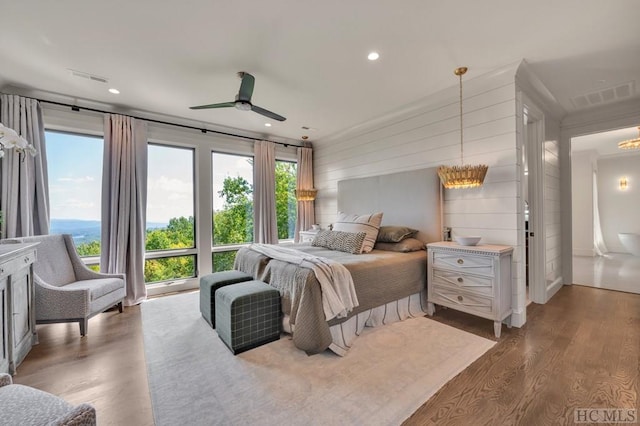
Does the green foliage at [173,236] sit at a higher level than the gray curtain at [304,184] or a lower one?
lower

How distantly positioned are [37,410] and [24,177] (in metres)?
3.53

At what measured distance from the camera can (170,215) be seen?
4.42 meters

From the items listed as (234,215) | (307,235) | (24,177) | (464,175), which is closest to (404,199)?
(464,175)

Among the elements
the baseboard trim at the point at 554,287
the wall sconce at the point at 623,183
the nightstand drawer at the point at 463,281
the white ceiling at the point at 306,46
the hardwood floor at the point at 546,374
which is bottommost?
the hardwood floor at the point at 546,374

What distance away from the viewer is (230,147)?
4871mm

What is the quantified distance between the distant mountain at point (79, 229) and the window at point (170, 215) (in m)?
0.65

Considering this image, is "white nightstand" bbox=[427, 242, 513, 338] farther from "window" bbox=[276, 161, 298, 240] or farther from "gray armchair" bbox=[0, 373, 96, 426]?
"window" bbox=[276, 161, 298, 240]

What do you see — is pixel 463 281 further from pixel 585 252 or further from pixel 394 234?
pixel 585 252

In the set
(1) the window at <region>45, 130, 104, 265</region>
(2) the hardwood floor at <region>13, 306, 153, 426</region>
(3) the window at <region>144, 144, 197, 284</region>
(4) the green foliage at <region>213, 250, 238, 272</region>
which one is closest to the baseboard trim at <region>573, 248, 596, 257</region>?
(4) the green foliage at <region>213, 250, 238, 272</region>

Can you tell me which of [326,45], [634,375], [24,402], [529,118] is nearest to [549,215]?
[529,118]

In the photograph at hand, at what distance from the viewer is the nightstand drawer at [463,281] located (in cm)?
260

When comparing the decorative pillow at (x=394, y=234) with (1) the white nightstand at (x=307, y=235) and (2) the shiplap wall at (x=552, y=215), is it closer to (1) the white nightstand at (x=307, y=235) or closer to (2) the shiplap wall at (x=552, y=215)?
(1) the white nightstand at (x=307, y=235)

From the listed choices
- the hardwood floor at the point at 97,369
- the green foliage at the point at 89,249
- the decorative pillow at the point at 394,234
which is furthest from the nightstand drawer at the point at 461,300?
the green foliage at the point at 89,249

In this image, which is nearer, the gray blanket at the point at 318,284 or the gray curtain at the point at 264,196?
the gray blanket at the point at 318,284
